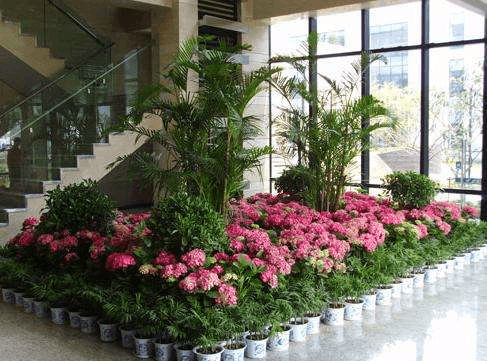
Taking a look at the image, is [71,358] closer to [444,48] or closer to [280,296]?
[280,296]

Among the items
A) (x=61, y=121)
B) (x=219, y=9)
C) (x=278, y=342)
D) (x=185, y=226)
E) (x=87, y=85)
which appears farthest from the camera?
(x=219, y=9)

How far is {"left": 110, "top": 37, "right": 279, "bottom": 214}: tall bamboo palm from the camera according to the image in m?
6.01

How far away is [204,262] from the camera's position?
4699 millimetres

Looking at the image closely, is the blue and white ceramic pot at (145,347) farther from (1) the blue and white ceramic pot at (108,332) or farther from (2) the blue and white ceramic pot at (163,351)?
(1) the blue and white ceramic pot at (108,332)

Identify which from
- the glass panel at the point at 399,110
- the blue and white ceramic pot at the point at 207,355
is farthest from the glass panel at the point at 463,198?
the blue and white ceramic pot at the point at 207,355

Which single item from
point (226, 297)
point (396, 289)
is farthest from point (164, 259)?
point (396, 289)

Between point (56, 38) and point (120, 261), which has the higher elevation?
point (56, 38)

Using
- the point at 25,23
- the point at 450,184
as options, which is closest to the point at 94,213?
the point at 25,23

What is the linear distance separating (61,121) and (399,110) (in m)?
5.74

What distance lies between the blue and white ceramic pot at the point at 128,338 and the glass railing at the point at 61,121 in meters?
4.39

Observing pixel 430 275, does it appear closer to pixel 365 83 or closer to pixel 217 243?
pixel 217 243

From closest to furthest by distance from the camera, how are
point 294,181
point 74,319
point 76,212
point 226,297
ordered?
point 226,297, point 74,319, point 76,212, point 294,181

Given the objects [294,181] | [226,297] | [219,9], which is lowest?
[226,297]

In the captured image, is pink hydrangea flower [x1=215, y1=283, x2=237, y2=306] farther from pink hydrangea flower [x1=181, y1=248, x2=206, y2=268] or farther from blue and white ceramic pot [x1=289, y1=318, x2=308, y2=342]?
blue and white ceramic pot [x1=289, y1=318, x2=308, y2=342]
